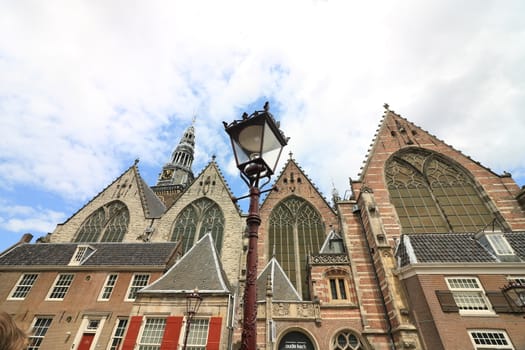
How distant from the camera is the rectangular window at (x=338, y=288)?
13719 millimetres

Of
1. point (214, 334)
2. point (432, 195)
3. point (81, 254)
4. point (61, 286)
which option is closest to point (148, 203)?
point (81, 254)

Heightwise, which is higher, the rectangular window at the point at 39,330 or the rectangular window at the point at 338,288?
the rectangular window at the point at 338,288

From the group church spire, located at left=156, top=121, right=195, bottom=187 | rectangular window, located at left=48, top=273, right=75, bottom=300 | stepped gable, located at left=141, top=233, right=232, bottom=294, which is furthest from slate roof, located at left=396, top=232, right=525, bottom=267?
church spire, located at left=156, top=121, right=195, bottom=187

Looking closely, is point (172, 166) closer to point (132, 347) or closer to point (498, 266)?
point (132, 347)

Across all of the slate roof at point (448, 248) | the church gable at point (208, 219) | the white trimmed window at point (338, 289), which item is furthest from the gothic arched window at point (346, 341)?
the church gable at point (208, 219)

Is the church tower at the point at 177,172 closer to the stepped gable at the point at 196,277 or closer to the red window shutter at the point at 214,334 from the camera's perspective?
the stepped gable at the point at 196,277

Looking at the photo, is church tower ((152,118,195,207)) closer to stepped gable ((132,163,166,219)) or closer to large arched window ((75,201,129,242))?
stepped gable ((132,163,166,219))

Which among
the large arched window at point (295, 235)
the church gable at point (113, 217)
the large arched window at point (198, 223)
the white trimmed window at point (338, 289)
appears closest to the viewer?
the white trimmed window at point (338, 289)

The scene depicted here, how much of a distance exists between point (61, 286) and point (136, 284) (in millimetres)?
4284

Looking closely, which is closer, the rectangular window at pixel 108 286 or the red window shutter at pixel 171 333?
the red window shutter at pixel 171 333

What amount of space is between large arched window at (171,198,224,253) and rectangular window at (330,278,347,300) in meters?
8.02

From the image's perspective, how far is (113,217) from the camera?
21.3 meters

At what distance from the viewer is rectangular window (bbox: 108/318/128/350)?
11570 mm

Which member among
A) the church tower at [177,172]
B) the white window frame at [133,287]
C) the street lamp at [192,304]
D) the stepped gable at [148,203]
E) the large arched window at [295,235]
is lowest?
the street lamp at [192,304]
